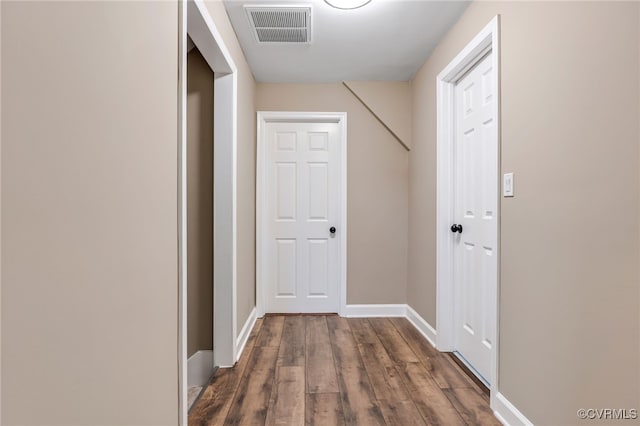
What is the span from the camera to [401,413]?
1.82 meters

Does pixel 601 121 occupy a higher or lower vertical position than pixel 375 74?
lower

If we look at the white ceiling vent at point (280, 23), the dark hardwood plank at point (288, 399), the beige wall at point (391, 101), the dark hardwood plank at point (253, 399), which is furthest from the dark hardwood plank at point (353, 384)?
the white ceiling vent at point (280, 23)

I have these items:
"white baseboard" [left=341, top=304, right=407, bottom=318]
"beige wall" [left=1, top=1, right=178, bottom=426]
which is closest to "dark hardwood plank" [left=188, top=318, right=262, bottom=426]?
"beige wall" [left=1, top=1, right=178, bottom=426]

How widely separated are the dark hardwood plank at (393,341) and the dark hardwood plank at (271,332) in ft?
2.77

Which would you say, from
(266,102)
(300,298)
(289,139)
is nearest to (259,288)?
(300,298)

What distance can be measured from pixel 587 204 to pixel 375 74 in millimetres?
2425

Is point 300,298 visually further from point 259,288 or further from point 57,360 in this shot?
point 57,360

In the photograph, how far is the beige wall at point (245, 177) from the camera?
2512 mm

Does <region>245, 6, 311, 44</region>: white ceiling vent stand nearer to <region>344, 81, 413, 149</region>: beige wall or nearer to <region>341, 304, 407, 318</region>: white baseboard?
<region>344, 81, 413, 149</region>: beige wall

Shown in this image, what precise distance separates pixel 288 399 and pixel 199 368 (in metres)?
0.78

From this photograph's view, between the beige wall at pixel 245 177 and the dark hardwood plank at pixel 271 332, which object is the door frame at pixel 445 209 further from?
the beige wall at pixel 245 177

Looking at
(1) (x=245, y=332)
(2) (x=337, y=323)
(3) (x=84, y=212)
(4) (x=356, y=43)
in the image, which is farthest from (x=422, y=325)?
(3) (x=84, y=212)

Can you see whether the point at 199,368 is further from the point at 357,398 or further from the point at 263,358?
the point at 357,398

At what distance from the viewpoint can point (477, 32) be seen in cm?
205
